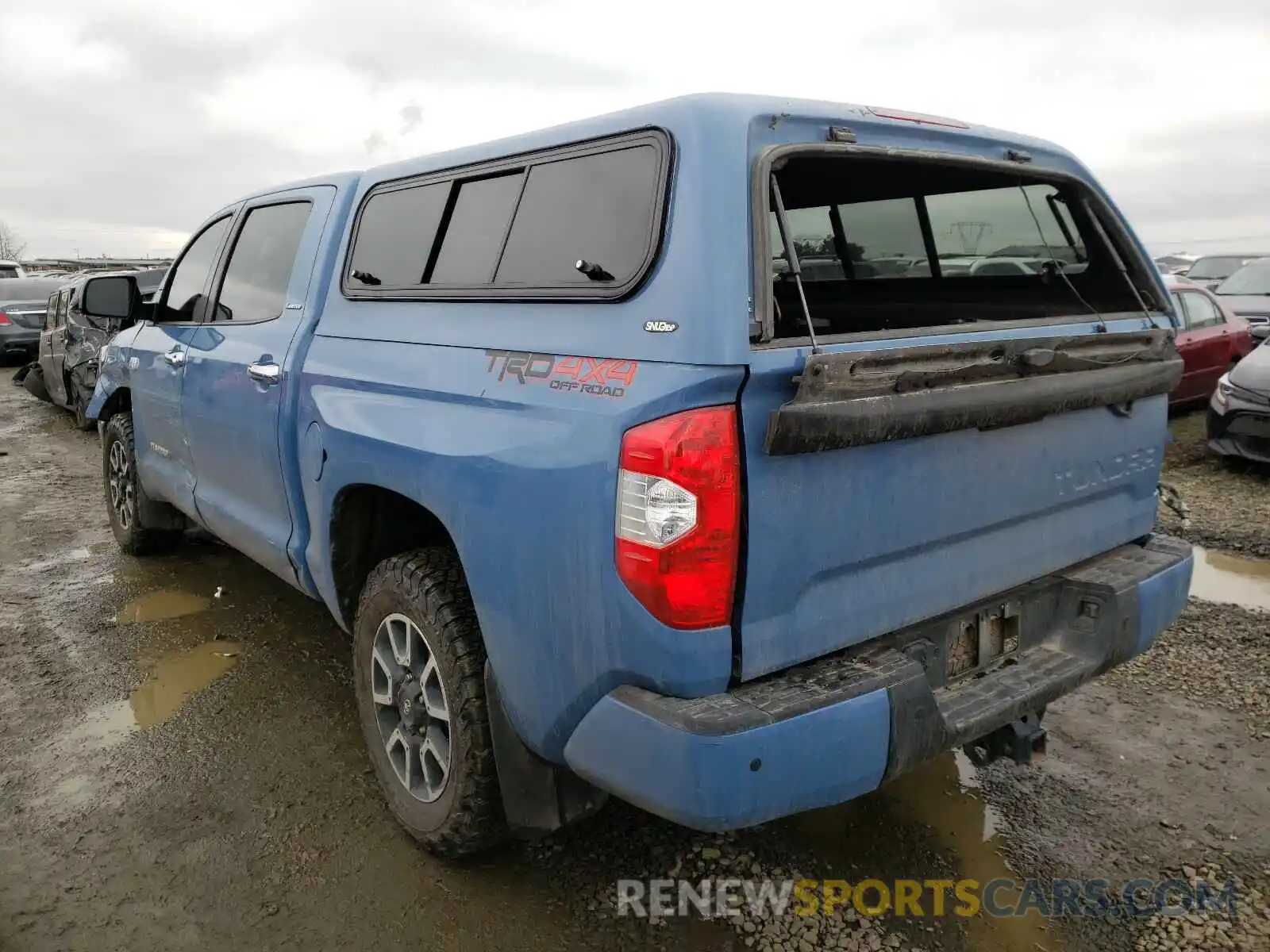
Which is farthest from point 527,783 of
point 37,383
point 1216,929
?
point 37,383

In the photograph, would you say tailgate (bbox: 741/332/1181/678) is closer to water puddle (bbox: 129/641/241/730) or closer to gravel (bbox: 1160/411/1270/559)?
water puddle (bbox: 129/641/241/730)

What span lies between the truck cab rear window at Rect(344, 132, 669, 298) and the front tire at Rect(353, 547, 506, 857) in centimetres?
83

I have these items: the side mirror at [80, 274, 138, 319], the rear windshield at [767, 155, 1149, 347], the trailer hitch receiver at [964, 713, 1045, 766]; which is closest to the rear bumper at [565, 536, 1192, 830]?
the trailer hitch receiver at [964, 713, 1045, 766]

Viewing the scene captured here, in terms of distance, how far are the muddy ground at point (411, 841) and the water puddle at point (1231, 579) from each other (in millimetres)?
265

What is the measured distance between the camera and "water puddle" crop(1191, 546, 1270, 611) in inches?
183

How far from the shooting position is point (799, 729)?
190cm

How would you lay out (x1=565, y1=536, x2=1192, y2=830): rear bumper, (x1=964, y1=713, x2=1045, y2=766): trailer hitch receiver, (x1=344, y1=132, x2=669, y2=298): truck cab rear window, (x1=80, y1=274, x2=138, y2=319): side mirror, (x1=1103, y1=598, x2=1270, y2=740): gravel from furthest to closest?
(x1=80, y1=274, x2=138, y2=319): side mirror, (x1=1103, y1=598, x2=1270, y2=740): gravel, (x1=964, y1=713, x2=1045, y2=766): trailer hitch receiver, (x1=344, y1=132, x2=669, y2=298): truck cab rear window, (x1=565, y1=536, x2=1192, y2=830): rear bumper

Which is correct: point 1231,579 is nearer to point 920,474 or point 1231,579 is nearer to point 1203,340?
point 920,474

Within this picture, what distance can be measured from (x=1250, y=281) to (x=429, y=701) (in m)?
13.1

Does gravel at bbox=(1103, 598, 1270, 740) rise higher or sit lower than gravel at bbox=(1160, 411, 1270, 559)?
higher

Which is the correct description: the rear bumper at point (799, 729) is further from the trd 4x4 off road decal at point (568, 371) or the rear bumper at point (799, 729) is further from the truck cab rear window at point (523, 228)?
the truck cab rear window at point (523, 228)

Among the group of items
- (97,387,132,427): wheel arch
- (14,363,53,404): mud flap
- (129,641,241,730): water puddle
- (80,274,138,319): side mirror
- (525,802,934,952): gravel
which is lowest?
(129,641,241,730): water puddle

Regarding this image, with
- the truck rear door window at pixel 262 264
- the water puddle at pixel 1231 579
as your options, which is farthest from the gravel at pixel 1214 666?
the truck rear door window at pixel 262 264

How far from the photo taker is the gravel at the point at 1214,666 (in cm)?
358
